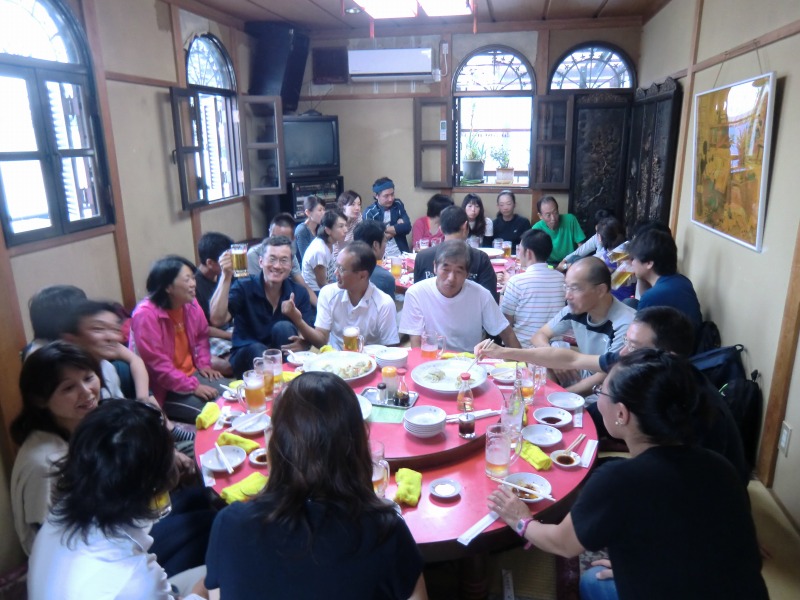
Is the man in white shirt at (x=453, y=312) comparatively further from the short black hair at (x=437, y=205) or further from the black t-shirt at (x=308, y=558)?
the short black hair at (x=437, y=205)

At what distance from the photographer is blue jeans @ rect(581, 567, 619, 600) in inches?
66.6

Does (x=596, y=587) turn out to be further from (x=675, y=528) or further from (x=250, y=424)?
(x=250, y=424)

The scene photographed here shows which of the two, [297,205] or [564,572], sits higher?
[297,205]

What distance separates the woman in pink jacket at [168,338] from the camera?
9.41 ft

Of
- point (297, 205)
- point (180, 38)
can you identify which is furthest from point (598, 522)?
point (297, 205)

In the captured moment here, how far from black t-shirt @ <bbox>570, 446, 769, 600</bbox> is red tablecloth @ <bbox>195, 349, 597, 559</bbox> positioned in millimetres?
325

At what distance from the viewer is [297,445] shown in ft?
3.92

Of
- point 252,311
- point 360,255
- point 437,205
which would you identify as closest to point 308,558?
point 360,255

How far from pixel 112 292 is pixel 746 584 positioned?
13.2ft

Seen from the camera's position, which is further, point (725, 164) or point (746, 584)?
point (725, 164)

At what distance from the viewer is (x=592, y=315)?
8.96 ft

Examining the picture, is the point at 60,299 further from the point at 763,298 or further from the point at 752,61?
the point at 752,61

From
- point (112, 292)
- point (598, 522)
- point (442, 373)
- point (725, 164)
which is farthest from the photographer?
point (112, 292)

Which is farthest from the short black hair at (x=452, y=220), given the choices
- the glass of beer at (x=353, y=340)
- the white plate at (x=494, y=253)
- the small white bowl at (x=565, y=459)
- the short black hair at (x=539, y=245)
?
the small white bowl at (x=565, y=459)
